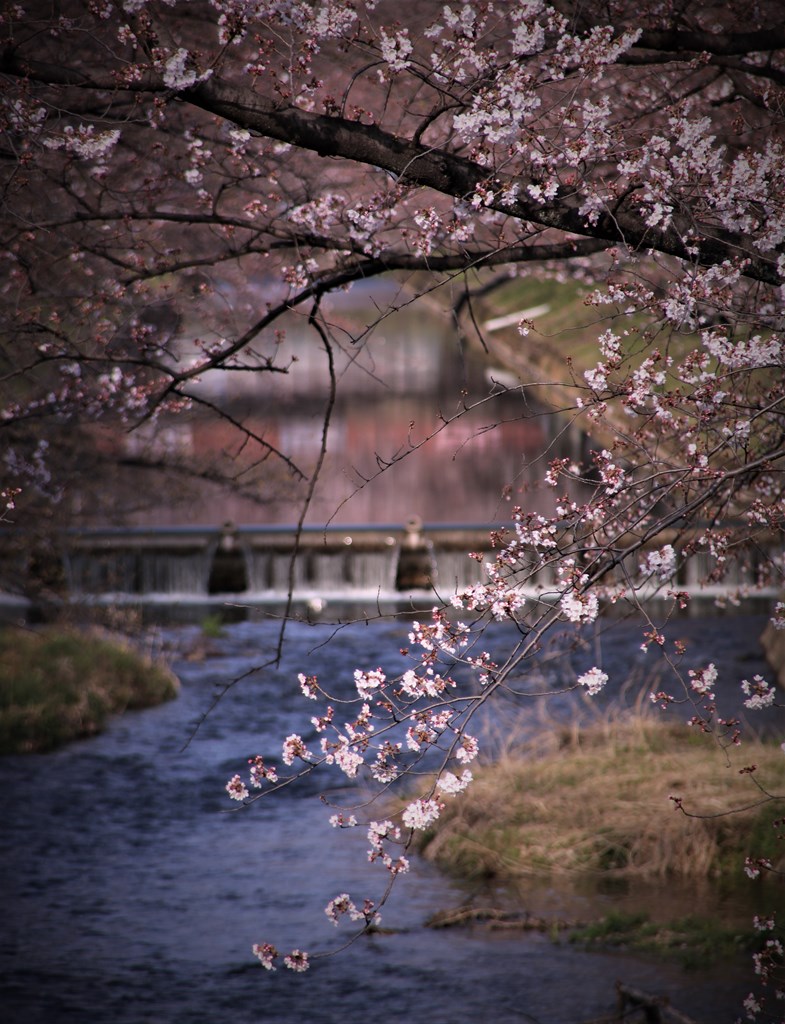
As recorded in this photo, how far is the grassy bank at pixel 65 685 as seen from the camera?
14.2 meters

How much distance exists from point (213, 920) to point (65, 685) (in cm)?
613

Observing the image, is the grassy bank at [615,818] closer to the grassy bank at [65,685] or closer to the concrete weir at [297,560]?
the grassy bank at [65,685]

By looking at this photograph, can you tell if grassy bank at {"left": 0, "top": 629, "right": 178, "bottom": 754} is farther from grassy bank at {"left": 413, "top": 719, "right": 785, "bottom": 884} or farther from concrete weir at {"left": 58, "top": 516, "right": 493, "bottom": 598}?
grassy bank at {"left": 413, "top": 719, "right": 785, "bottom": 884}

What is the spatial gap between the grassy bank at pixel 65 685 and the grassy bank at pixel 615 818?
5233 mm

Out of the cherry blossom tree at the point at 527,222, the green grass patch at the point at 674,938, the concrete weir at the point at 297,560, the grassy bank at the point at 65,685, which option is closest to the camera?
the cherry blossom tree at the point at 527,222

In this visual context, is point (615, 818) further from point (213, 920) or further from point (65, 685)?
point (65, 685)

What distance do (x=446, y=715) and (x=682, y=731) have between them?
807 centimetres

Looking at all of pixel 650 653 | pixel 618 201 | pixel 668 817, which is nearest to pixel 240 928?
pixel 668 817

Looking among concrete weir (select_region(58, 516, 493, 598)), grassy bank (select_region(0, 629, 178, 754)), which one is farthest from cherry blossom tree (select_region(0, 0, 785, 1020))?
concrete weir (select_region(58, 516, 493, 598))

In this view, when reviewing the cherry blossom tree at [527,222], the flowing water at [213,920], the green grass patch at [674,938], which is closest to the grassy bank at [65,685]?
the flowing water at [213,920]

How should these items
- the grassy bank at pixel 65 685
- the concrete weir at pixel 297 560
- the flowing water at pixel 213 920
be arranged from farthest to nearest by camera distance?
the concrete weir at pixel 297 560, the grassy bank at pixel 65 685, the flowing water at pixel 213 920

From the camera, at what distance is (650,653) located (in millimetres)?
18141

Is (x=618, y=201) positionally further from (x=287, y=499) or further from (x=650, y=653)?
(x=650, y=653)

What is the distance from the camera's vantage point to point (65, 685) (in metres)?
15.1
